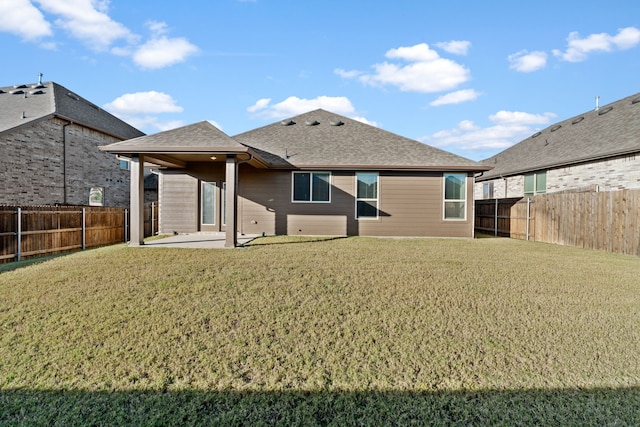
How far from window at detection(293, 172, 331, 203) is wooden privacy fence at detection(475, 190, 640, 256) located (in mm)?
7602

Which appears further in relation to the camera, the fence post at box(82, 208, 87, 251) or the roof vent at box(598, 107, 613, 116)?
the roof vent at box(598, 107, 613, 116)

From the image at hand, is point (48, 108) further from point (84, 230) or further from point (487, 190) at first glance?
point (487, 190)

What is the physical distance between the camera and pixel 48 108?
14117mm

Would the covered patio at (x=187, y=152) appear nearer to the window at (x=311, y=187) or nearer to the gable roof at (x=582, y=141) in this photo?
the window at (x=311, y=187)

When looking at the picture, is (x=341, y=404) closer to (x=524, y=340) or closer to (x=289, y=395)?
(x=289, y=395)

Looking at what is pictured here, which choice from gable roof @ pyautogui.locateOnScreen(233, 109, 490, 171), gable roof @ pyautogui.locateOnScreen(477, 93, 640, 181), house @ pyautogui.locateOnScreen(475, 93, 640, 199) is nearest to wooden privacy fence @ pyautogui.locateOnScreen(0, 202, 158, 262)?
gable roof @ pyautogui.locateOnScreen(233, 109, 490, 171)

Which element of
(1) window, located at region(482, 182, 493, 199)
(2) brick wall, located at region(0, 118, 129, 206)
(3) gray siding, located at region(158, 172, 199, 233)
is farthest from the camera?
(1) window, located at region(482, 182, 493, 199)

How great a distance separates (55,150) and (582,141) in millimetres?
21631

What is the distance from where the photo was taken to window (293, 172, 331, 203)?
1248cm

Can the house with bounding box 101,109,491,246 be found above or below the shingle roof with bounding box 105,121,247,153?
below

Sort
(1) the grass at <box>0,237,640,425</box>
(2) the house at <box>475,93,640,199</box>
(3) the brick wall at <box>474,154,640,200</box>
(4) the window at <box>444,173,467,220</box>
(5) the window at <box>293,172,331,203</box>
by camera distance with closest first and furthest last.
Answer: (1) the grass at <box>0,237,640,425</box> → (3) the brick wall at <box>474,154,640,200</box> → (2) the house at <box>475,93,640,199</box> → (4) the window at <box>444,173,467,220</box> → (5) the window at <box>293,172,331,203</box>

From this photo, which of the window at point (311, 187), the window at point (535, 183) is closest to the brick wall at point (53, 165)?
the window at point (311, 187)

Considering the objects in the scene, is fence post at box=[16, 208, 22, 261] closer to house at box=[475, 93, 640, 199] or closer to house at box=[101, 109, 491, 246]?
house at box=[101, 109, 491, 246]

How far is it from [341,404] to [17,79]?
974 inches
